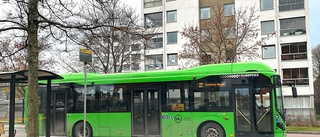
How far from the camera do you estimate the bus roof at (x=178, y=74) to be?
1262cm

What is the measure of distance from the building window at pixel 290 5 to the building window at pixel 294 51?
423cm

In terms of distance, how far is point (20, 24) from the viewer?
34.6 ft

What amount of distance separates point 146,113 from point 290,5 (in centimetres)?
3036

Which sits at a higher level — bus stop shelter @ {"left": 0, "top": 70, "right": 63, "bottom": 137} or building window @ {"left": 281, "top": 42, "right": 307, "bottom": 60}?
building window @ {"left": 281, "top": 42, "right": 307, "bottom": 60}

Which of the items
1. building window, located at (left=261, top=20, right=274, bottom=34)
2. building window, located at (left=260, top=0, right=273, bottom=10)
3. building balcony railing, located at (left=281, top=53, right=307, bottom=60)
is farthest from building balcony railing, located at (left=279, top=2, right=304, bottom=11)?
building balcony railing, located at (left=281, top=53, right=307, bottom=60)

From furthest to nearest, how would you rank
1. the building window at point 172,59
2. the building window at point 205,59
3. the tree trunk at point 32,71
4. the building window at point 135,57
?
the building window at point 172,59, the building window at point 135,57, the building window at point 205,59, the tree trunk at point 32,71

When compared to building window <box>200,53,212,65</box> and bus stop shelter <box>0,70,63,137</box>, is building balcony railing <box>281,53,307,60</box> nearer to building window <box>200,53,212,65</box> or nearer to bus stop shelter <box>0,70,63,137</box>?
building window <box>200,53,212,65</box>

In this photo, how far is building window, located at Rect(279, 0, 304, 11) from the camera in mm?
37625

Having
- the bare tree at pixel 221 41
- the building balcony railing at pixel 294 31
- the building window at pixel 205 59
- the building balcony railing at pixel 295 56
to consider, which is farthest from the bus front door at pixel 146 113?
the building balcony railing at pixel 294 31

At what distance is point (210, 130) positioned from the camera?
12672mm

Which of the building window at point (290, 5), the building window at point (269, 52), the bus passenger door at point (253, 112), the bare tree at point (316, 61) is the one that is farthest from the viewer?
the bare tree at point (316, 61)

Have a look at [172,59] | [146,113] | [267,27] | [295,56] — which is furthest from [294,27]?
[146,113]

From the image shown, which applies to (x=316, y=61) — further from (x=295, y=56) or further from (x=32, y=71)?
(x=32, y=71)

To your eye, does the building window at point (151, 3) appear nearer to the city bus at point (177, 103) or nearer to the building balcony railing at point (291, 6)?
the building balcony railing at point (291, 6)
